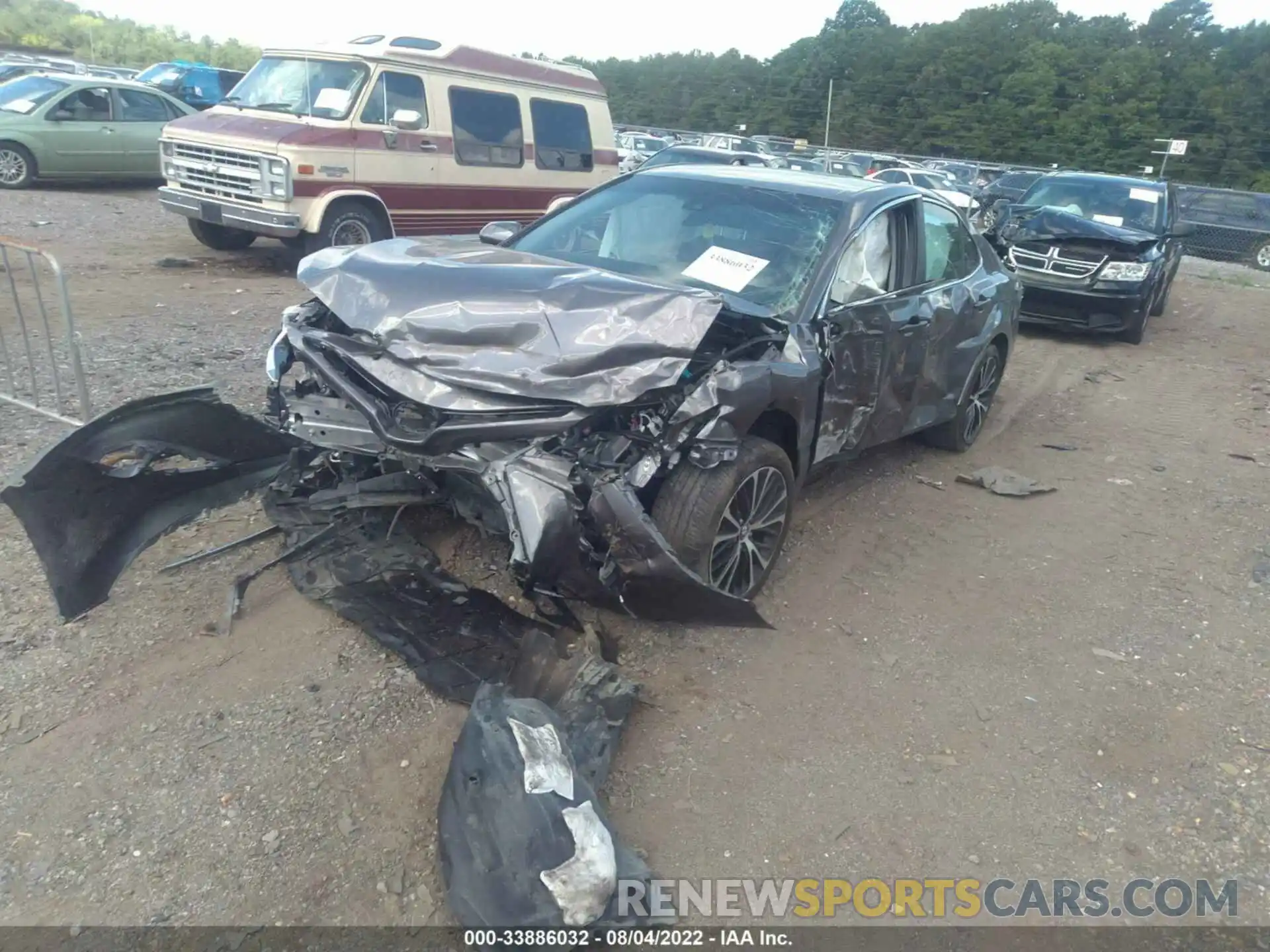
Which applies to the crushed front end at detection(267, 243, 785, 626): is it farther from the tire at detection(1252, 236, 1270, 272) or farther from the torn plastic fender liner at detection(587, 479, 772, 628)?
the tire at detection(1252, 236, 1270, 272)

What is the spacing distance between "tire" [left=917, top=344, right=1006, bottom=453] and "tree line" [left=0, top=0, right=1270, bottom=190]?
4100 centimetres

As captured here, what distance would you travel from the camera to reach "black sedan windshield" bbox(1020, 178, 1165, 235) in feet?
37.6

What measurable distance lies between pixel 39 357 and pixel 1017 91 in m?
51.9

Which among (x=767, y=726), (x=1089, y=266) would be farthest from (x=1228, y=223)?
(x=767, y=726)

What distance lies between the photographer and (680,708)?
3.43 m

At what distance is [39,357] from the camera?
646 centimetres

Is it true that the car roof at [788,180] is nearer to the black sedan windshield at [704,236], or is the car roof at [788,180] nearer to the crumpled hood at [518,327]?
the black sedan windshield at [704,236]

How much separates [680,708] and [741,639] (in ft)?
1.87

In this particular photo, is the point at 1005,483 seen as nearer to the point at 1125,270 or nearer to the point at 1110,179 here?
the point at 1125,270

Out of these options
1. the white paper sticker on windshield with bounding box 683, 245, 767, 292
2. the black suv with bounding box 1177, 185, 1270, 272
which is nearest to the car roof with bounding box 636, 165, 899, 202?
the white paper sticker on windshield with bounding box 683, 245, 767, 292

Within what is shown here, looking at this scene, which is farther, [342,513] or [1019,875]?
[342,513]

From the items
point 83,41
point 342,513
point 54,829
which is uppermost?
point 83,41

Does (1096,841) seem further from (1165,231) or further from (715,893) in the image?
(1165,231)

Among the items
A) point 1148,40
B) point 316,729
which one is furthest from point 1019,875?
point 1148,40
